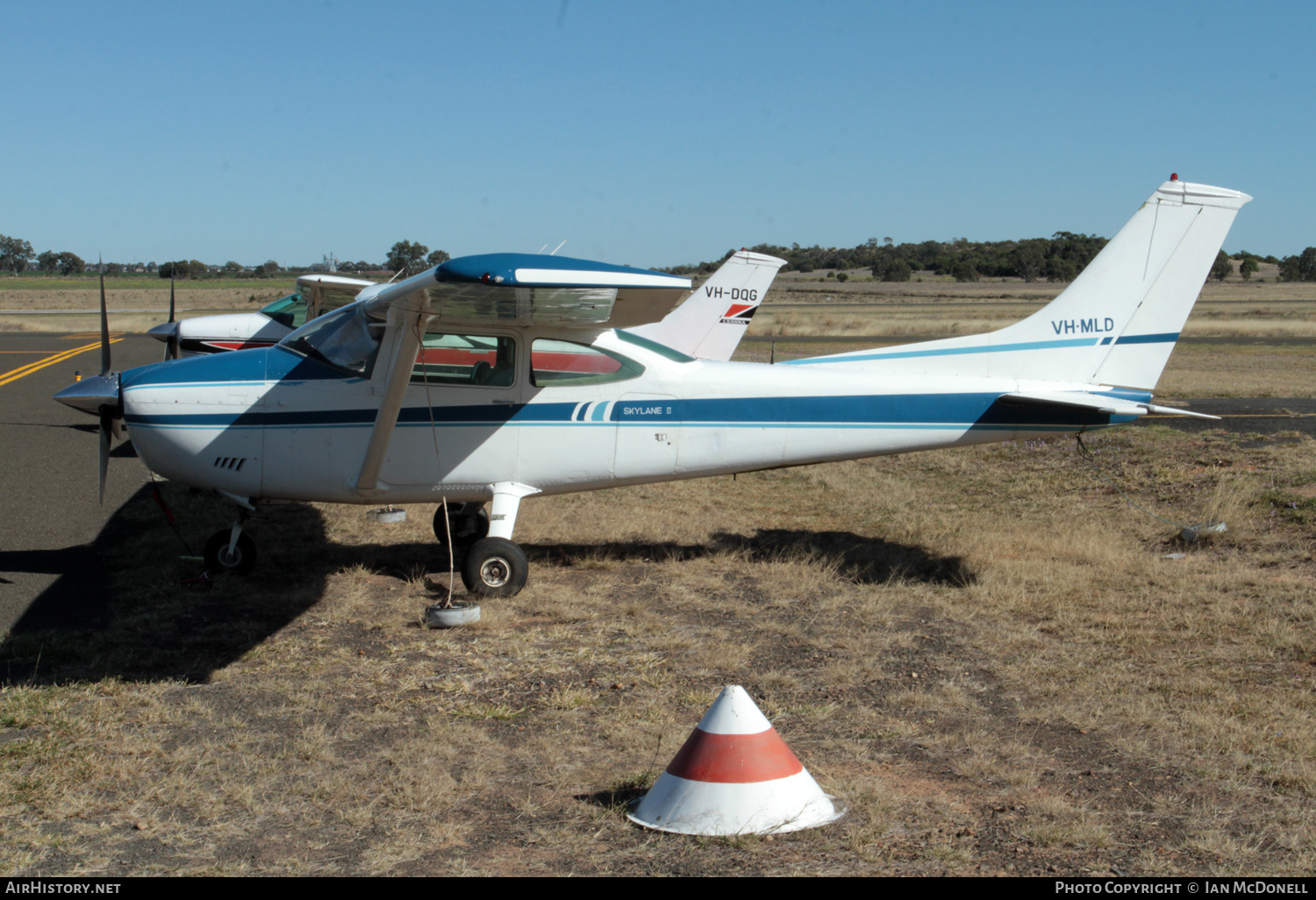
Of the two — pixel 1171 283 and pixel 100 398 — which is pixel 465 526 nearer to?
pixel 100 398

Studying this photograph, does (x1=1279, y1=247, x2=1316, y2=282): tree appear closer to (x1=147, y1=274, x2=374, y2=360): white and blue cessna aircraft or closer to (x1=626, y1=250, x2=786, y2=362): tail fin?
(x1=626, y1=250, x2=786, y2=362): tail fin

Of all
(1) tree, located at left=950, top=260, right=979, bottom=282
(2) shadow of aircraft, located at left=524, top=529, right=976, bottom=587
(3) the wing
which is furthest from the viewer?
(1) tree, located at left=950, top=260, right=979, bottom=282

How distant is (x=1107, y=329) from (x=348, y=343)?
6061 mm

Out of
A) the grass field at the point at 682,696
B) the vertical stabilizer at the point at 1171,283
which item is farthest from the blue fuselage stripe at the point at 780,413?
the grass field at the point at 682,696

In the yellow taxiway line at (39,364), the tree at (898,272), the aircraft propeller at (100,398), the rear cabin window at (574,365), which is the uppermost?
the tree at (898,272)

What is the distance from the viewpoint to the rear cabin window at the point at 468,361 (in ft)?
24.0

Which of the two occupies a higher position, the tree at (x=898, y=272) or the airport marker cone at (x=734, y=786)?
the tree at (x=898, y=272)

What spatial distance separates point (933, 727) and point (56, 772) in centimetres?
409

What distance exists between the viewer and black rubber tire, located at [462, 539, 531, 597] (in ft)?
23.6

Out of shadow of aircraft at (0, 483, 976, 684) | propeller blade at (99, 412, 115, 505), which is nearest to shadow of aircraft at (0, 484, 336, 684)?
shadow of aircraft at (0, 483, 976, 684)

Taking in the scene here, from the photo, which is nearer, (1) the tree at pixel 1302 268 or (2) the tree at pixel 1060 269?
(2) the tree at pixel 1060 269

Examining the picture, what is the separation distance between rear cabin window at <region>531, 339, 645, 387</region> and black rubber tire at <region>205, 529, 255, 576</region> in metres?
2.66

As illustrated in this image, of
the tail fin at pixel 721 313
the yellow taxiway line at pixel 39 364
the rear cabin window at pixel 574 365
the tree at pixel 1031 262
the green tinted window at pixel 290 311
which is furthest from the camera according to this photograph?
the tree at pixel 1031 262

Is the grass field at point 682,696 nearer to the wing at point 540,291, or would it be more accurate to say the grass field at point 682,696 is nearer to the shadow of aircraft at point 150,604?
the shadow of aircraft at point 150,604
